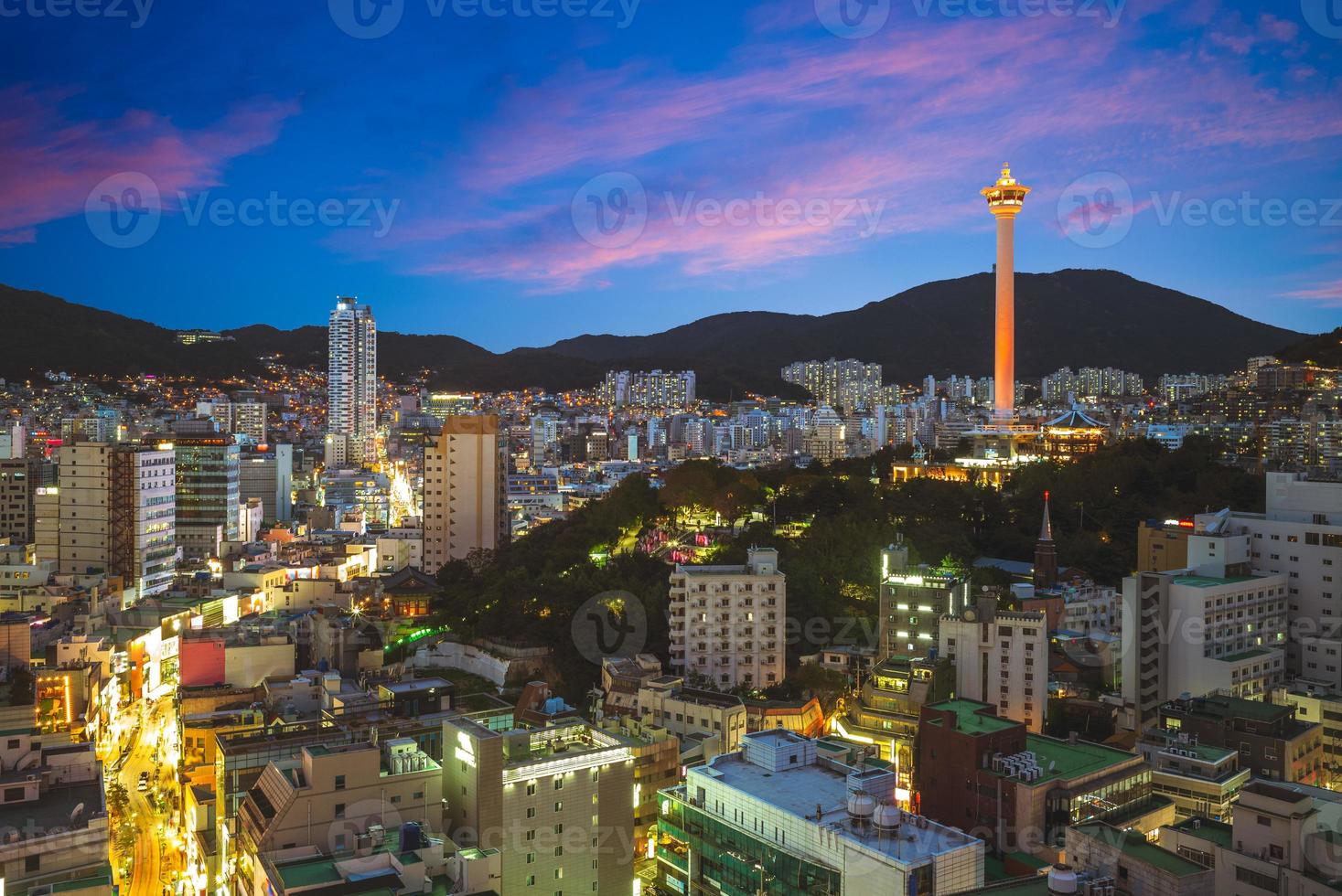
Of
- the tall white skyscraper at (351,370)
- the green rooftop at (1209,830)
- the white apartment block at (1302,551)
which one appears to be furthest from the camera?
the tall white skyscraper at (351,370)

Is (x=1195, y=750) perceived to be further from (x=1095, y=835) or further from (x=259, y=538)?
(x=259, y=538)

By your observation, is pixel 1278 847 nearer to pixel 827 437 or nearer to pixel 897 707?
pixel 897 707

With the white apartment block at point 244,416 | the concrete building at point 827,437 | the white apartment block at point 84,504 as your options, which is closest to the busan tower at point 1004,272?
the concrete building at point 827,437

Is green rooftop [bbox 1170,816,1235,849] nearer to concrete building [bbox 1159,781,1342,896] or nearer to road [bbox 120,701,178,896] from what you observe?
concrete building [bbox 1159,781,1342,896]

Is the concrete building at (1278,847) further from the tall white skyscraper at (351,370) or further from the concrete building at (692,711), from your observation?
the tall white skyscraper at (351,370)

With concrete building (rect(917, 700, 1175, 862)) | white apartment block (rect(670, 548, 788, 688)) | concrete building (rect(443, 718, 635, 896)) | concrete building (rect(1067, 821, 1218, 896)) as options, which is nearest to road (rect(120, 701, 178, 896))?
concrete building (rect(443, 718, 635, 896))

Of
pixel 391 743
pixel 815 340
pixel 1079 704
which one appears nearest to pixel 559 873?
pixel 391 743
